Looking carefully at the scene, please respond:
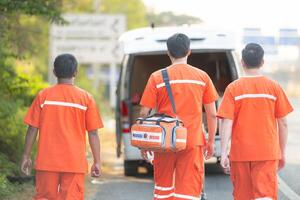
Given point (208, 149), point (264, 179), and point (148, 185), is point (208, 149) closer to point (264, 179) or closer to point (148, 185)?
point (264, 179)

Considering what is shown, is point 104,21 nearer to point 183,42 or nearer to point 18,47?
point 18,47

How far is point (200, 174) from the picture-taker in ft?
23.4

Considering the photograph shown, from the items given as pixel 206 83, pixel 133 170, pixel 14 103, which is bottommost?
pixel 133 170

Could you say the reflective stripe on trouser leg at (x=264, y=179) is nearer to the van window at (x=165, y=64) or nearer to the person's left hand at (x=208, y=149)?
the person's left hand at (x=208, y=149)

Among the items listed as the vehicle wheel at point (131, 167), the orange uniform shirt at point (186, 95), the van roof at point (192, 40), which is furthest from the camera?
the vehicle wheel at point (131, 167)

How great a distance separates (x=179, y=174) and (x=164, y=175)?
143 mm

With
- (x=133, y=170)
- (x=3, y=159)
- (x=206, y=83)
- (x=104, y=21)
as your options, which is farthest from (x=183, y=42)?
(x=104, y=21)

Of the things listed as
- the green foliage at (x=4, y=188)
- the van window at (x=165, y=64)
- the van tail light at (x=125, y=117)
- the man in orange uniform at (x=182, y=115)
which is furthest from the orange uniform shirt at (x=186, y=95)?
the van window at (x=165, y=64)

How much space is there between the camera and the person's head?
278 inches

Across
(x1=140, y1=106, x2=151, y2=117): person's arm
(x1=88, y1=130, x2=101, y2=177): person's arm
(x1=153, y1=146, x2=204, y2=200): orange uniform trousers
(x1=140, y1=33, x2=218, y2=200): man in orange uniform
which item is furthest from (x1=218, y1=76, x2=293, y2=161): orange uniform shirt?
(x1=88, y1=130, x2=101, y2=177): person's arm

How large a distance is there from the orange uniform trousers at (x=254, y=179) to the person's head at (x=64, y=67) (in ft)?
5.44

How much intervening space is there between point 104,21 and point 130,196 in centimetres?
2216

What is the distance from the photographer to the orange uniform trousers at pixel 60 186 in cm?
690

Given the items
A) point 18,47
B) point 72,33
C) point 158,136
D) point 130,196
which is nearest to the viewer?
point 158,136
